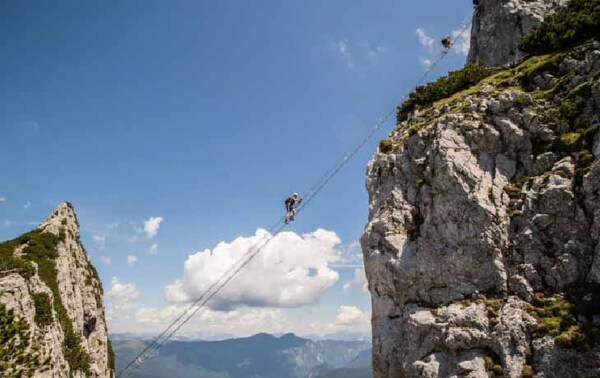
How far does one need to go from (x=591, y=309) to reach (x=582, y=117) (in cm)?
1700

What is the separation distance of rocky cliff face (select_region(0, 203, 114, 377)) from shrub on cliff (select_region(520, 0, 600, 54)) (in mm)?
64952

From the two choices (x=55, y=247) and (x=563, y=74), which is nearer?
(x=563, y=74)

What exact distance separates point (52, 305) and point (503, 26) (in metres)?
74.3

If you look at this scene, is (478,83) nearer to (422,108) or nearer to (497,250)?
(422,108)

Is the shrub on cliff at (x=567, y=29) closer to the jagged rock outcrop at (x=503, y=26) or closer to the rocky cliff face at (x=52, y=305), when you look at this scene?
the jagged rock outcrop at (x=503, y=26)

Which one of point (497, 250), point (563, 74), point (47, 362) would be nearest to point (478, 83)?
point (563, 74)

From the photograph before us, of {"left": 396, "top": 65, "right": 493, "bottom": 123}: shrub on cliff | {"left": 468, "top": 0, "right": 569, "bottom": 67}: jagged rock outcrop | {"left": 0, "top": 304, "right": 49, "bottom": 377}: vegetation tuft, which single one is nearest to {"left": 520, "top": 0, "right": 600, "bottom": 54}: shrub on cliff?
{"left": 396, "top": 65, "right": 493, "bottom": 123}: shrub on cliff

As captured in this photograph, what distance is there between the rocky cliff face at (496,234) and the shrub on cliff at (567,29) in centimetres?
293

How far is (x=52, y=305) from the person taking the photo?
167 ft

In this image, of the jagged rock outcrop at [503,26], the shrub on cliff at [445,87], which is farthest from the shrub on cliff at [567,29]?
the jagged rock outcrop at [503,26]

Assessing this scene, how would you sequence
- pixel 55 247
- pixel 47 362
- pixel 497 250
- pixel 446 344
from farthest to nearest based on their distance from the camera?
pixel 55 247, pixel 47 362, pixel 497 250, pixel 446 344

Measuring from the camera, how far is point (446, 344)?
98.1 ft

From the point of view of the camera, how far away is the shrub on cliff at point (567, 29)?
1602 inches

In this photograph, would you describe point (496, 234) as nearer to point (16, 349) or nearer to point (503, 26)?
point (503, 26)
